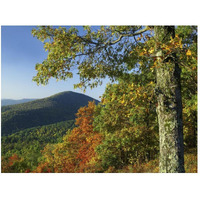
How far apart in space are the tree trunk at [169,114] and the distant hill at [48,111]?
3.84 meters

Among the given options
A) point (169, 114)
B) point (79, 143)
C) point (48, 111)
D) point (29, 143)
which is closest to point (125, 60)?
point (169, 114)

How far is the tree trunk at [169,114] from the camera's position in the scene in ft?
8.34

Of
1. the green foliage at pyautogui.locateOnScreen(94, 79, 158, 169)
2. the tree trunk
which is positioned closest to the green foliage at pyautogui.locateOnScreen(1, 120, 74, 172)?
the green foliage at pyautogui.locateOnScreen(94, 79, 158, 169)

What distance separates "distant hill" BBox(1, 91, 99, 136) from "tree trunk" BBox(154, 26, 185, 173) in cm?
384

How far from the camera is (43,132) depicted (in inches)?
286

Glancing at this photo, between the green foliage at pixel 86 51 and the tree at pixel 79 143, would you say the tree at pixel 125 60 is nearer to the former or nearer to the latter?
the green foliage at pixel 86 51

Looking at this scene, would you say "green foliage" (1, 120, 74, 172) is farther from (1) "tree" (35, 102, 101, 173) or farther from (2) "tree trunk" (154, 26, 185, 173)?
(2) "tree trunk" (154, 26, 185, 173)

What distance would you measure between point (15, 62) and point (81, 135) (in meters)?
5.99

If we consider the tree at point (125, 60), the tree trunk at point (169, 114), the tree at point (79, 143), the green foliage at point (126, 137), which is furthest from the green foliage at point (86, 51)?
the tree at point (79, 143)

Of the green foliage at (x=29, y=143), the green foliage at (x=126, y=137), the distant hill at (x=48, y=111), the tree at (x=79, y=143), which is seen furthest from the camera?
the tree at (x=79, y=143)

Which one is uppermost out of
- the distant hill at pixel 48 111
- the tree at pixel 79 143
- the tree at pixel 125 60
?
Answer: the tree at pixel 125 60

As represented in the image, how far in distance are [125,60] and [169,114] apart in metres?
1.75
